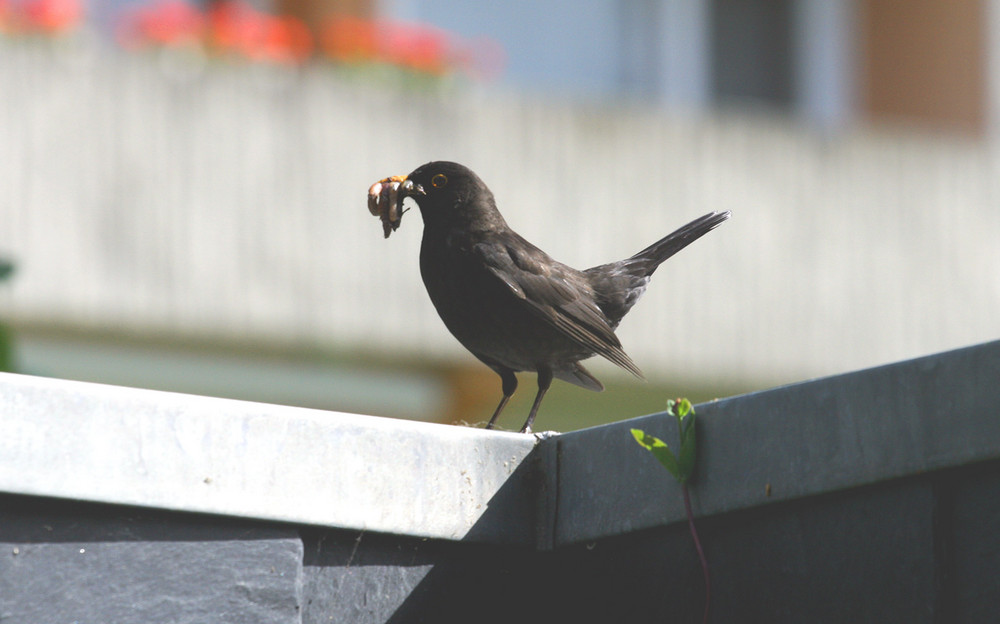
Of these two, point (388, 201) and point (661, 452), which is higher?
point (388, 201)

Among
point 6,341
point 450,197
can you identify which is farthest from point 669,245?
point 6,341

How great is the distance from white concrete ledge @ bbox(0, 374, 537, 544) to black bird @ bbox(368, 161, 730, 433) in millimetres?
1399

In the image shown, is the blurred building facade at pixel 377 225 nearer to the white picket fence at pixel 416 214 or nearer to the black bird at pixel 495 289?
the white picket fence at pixel 416 214

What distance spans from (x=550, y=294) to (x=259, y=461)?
216 centimetres

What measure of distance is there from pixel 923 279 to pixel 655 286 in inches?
79.4

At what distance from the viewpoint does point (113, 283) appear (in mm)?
8125

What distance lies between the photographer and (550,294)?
429cm

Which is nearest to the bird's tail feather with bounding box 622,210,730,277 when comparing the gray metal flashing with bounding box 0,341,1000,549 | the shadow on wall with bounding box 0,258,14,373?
the shadow on wall with bounding box 0,258,14,373

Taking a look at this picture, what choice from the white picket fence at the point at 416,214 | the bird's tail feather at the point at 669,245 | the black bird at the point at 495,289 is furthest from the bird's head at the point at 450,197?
the white picket fence at the point at 416,214

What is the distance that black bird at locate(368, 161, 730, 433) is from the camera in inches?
160

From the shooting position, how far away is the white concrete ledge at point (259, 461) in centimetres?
204

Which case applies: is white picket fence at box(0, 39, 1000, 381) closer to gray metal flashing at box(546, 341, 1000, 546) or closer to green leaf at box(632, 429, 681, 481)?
gray metal flashing at box(546, 341, 1000, 546)

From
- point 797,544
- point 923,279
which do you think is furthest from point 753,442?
point 923,279

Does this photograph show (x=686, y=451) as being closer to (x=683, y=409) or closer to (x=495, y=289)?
(x=683, y=409)
